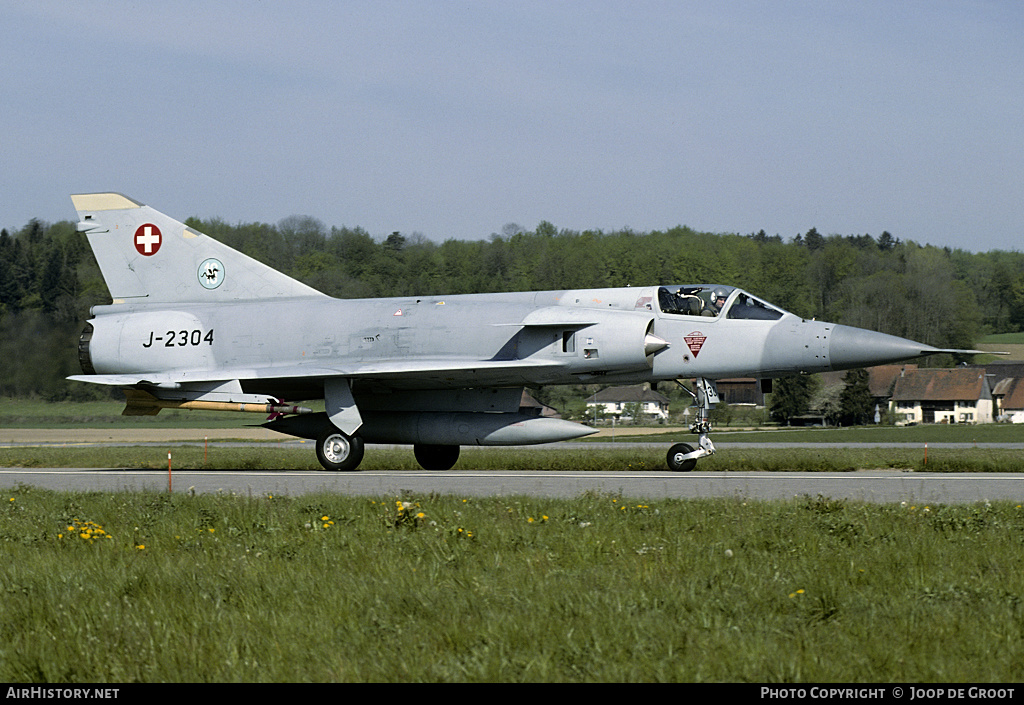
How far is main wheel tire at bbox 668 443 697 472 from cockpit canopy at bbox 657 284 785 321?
2.31 metres

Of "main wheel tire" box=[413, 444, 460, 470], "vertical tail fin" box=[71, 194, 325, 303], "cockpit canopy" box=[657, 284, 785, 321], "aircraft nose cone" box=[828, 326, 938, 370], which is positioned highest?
"vertical tail fin" box=[71, 194, 325, 303]

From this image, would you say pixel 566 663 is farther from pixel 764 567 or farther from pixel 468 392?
pixel 468 392

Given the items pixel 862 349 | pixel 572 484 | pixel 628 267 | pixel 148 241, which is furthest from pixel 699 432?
pixel 628 267

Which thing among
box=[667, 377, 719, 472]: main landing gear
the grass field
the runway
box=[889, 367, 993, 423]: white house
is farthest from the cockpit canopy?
box=[889, 367, 993, 423]: white house

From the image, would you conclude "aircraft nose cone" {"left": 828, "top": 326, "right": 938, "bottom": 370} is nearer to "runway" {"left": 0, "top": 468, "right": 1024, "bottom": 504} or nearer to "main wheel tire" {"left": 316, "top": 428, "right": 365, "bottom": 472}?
"runway" {"left": 0, "top": 468, "right": 1024, "bottom": 504}

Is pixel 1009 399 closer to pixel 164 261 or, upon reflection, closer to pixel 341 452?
pixel 341 452

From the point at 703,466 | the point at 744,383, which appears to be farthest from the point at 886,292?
the point at 703,466

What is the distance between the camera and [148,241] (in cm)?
1984

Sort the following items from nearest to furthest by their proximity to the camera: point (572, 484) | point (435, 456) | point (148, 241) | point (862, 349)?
point (572, 484) < point (862, 349) < point (435, 456) < point (148, 241)

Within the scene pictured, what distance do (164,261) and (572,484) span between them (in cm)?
1047

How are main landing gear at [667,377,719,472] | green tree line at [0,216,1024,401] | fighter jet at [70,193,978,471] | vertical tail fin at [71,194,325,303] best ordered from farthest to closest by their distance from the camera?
1. green tree line at [0,216,1024,401]
2. vertical tail fin at [71,194,325,303]
3. fighter jet at [70,193,978,471]
4. main landing gear at [667,377,719,472]

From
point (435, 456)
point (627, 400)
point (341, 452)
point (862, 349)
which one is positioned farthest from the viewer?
point (627, 400)

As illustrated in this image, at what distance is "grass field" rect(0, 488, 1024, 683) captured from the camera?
4.51m

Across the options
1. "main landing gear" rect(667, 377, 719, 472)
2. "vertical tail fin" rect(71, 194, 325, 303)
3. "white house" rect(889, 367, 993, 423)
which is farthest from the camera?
"white house" rect(889, 367, 993, 423)
